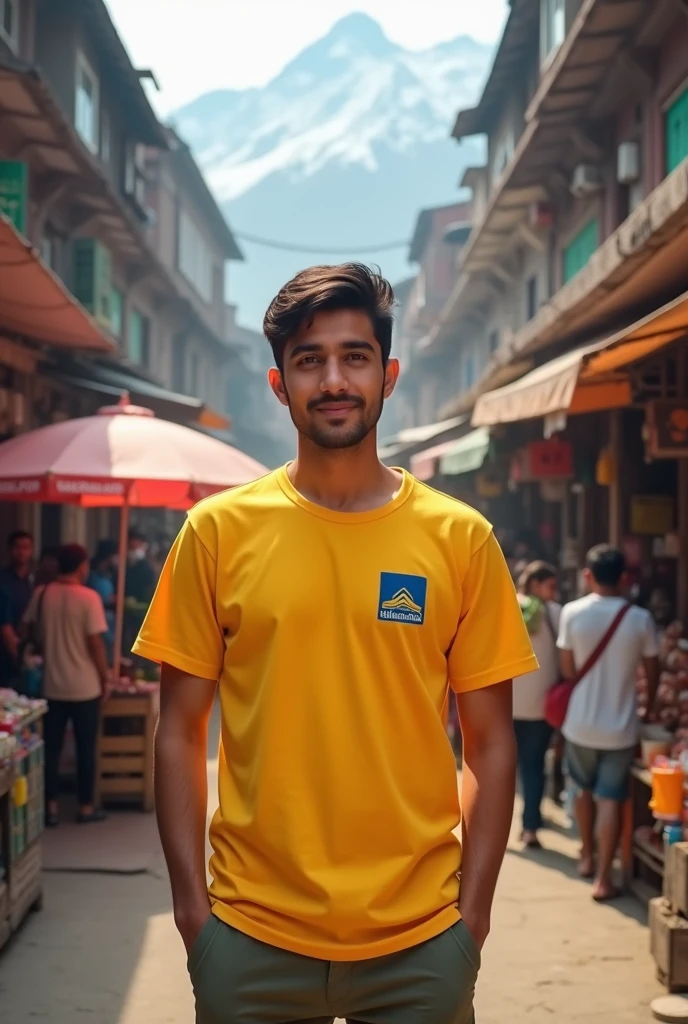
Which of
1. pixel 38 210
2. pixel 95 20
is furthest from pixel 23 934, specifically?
pixel 95 20

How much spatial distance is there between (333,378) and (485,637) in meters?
0.59

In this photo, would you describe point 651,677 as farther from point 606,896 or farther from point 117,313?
point 117,313

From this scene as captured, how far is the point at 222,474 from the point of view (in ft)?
26.7

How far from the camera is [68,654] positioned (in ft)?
24.7

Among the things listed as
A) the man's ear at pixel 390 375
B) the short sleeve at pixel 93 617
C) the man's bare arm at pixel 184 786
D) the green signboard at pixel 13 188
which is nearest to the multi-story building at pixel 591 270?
the man's ear at pixel 390 375

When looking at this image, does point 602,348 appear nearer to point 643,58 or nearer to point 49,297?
point 49,297

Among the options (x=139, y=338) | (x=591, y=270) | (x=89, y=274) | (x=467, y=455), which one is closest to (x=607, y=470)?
(x=591, y=270)

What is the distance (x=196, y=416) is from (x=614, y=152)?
5.88 meters

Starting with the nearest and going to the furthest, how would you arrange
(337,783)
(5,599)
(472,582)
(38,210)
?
(337,783) → (472,582) → (5,599) → (38,210)

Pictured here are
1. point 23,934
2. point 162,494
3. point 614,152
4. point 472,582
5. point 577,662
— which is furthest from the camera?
point 614,152

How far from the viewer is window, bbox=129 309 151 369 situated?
74.7 ft

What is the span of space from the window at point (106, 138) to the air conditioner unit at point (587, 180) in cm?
822

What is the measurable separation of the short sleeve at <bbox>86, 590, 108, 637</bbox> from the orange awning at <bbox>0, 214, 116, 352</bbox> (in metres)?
2.06

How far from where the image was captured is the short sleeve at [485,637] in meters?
2.29
